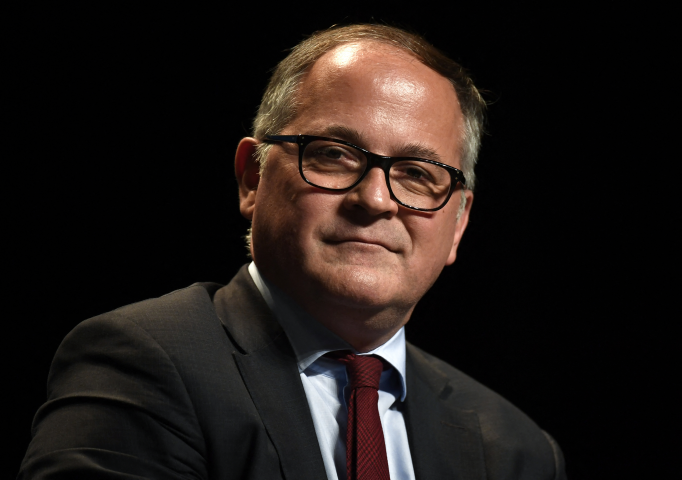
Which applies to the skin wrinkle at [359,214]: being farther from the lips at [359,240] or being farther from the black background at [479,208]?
the black background at [479,208]

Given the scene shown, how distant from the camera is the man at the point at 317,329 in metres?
1.56

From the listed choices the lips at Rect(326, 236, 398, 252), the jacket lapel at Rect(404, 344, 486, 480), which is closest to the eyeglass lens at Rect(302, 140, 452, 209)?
the lips at Rect(326, 236, 398, 252)

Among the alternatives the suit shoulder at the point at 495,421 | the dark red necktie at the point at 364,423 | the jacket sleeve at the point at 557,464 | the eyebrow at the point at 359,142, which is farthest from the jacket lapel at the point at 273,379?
the jacket sleeve at the point at 557,464

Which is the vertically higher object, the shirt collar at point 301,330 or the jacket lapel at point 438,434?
the shirt collar at point 301,330

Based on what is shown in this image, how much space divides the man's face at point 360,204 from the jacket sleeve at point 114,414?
469 millimetres

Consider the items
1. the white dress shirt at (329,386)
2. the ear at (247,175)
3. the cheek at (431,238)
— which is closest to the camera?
the white dress shirt at (329,386)

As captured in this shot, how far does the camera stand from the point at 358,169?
187 centimetres

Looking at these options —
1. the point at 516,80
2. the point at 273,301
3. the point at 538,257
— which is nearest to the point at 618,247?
the point at 538,257

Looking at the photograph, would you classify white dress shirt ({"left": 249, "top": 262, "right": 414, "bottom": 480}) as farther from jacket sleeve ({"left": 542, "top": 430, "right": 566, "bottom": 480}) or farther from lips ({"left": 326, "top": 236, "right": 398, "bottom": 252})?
jacket sleeve ({"left": 542, "top": 430, "right": 566, "bottom": 480})

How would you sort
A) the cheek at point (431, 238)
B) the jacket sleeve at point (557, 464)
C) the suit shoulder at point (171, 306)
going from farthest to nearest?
the jacket sleeve at point (557, 464) < the cheek at point (431, 238) < the suit shoulder at point (171, 306)

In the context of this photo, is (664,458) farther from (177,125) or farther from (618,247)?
(177,125)

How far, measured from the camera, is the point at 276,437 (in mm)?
1646

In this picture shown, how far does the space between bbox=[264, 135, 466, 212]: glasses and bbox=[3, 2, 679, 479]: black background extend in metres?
0.80

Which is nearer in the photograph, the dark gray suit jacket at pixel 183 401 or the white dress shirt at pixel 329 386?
the dark gray suit jacket at pixel 183 401
